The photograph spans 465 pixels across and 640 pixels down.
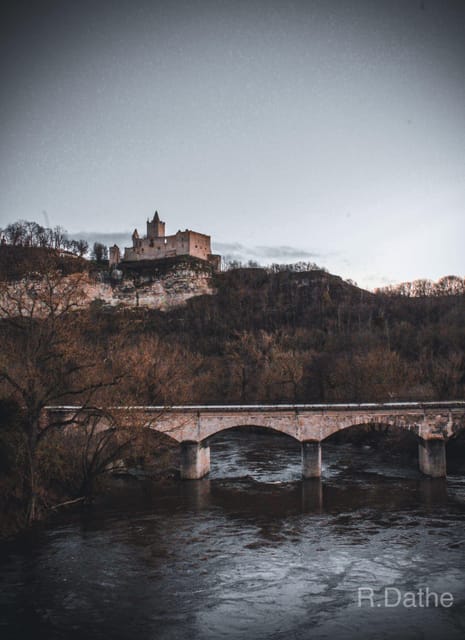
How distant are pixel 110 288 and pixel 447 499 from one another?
261ft

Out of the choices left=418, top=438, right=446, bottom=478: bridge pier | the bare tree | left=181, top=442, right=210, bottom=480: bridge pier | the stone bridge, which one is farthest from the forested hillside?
left=418, top=438, right=446, bottom=478: bridge pier

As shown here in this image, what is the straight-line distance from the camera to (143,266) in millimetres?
100625

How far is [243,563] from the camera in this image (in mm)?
17703

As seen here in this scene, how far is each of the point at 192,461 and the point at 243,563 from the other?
39.8ft

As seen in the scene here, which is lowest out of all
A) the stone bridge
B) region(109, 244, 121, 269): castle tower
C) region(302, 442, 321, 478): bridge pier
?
region(302, 442, 321, 478): bridge pier

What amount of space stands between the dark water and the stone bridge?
1330 mm

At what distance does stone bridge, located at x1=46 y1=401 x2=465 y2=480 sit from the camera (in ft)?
95.7

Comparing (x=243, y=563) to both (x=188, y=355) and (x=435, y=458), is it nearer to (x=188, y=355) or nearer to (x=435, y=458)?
(x=435, y=458)

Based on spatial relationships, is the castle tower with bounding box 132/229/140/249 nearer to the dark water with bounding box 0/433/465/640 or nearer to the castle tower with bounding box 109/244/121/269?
the castle tower with bounding box 109/244/121/269

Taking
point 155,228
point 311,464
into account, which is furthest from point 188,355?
point 155,228

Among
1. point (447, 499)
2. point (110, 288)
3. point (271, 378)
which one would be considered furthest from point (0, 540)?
point (110, 288)

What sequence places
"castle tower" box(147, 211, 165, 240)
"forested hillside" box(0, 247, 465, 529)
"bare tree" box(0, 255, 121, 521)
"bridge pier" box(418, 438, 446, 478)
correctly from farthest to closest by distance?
"castle tower" box(147, 211, 165, 240) < "bridge pier" box(418, 438, 446, 478) < "forested hillside" box(0, 247, 465, 529) < "bare tree" box(0, 255, 121, 521)

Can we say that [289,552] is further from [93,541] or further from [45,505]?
[45,505]

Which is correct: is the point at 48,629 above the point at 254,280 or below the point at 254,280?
below
